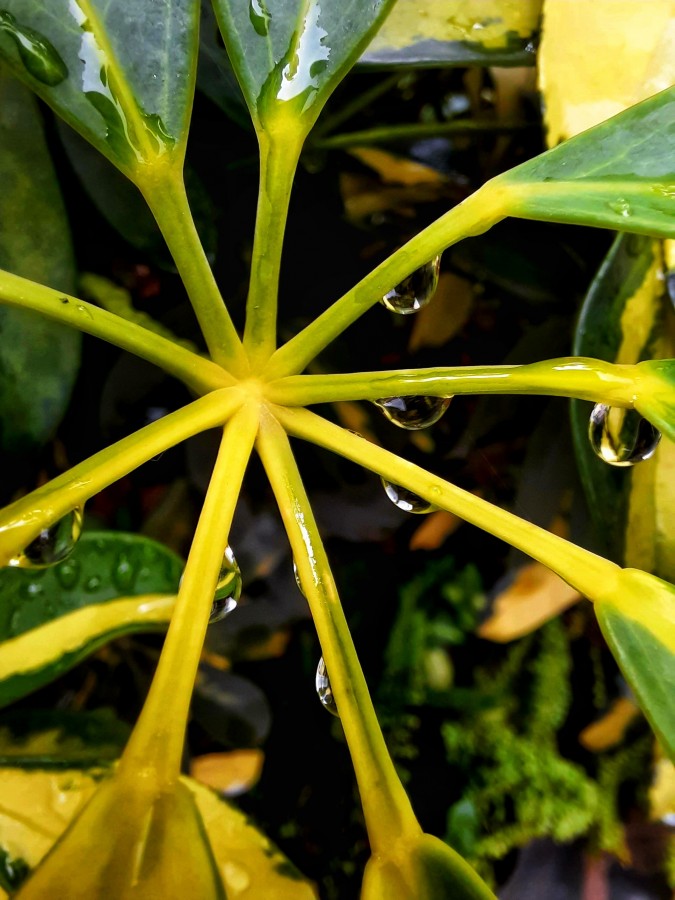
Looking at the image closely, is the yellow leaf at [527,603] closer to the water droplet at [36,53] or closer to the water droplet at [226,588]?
the water droplet at [226,588]

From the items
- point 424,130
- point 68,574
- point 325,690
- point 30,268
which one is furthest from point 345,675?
point 424,130

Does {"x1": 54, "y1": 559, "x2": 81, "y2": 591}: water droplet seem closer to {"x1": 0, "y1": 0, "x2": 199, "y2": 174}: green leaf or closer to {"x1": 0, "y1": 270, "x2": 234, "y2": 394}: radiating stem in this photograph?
{"x1": 0, "y1": 270, "x2": 234, "y2": 394}: radiating stem

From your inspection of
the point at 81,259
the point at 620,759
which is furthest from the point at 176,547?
the point at 620,759

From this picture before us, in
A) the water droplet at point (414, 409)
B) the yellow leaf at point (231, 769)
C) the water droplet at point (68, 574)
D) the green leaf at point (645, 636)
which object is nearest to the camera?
the green leaf at point (645, 636)

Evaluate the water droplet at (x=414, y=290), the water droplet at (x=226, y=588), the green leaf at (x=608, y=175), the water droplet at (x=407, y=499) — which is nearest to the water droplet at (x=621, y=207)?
the green leaf at (x=608, y=175)

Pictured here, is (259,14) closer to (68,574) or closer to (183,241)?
(183,241)

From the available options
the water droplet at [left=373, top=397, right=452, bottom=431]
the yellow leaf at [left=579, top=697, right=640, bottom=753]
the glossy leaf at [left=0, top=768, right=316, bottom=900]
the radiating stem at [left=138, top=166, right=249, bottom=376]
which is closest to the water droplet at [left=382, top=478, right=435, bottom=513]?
the water droplet at [left=373, top=397, right=452, bottom=431]
